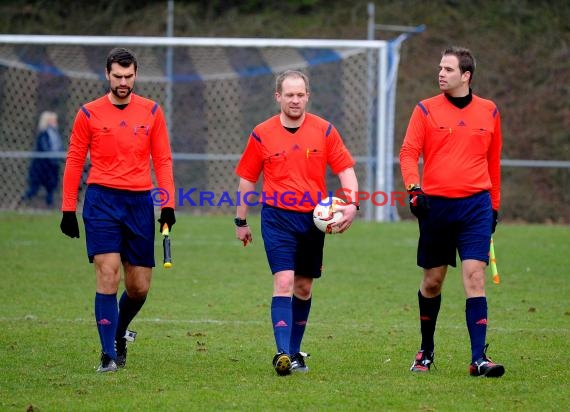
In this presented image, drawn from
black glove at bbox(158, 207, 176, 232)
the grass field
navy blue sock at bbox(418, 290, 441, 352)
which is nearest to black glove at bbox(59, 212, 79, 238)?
black glove at bbox(158, 207, 176, 232)

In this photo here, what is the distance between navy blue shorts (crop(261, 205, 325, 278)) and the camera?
707 cm

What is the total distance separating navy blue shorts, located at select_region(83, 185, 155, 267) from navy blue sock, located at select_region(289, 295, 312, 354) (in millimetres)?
1013

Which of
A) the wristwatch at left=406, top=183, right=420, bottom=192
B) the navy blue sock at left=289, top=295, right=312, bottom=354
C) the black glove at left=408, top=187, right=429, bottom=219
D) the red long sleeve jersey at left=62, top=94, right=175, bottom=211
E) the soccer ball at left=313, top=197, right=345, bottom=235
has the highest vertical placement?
the red long sleeve jersey at left=62, top=94, right=175, bottom=211

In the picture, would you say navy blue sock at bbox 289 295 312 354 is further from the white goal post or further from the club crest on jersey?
the white goal post

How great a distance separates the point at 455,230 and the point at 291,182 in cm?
111

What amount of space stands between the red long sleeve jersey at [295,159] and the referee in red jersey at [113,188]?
0.66 meters

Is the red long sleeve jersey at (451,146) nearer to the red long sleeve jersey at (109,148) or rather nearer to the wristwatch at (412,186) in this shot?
the wristwatch at (412,186)

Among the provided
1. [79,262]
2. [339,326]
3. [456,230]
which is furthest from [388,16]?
[456,230]

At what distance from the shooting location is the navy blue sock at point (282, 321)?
6.90 m

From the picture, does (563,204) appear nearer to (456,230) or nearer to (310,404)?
(456,230)

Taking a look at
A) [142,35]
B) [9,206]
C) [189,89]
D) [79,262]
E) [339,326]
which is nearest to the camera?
[339,326]

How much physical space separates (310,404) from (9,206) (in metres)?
15.6

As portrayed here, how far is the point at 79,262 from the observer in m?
13.9

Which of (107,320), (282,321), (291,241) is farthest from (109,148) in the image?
(282,321)
